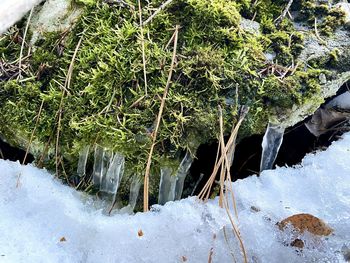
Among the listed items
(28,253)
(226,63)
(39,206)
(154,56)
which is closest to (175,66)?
(154,56)

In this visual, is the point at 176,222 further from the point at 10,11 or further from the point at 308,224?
the point at 10,11

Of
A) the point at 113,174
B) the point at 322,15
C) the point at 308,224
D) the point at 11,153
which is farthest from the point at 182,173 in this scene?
the point at 322,15

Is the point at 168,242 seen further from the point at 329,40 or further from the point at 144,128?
the point at 329,40

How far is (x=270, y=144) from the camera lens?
264cm

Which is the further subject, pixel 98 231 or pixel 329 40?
pixel 329 40

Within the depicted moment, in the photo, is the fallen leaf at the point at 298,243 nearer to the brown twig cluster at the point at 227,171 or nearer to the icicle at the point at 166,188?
the brown twig cluster at the point at 227,171

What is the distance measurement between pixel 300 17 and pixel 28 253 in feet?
7.28

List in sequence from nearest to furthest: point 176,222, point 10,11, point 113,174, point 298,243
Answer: point 298,243 < point 176,222 < point 10,11 < point 113,174

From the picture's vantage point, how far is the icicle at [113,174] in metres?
2.51

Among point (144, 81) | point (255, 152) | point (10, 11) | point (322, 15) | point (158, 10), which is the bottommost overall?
point (255, 152)

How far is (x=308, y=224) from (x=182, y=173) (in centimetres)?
74

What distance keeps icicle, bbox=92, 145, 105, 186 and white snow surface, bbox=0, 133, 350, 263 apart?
0.12 meters

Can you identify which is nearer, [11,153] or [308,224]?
[308,224]

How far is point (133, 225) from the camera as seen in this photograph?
2.29 meters
